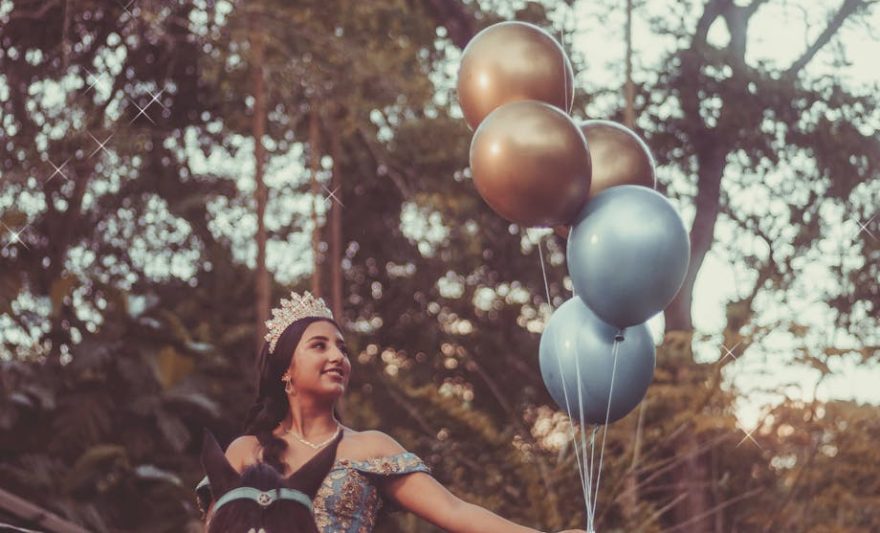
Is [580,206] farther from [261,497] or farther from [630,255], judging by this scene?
[261,497]

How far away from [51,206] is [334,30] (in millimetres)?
2997

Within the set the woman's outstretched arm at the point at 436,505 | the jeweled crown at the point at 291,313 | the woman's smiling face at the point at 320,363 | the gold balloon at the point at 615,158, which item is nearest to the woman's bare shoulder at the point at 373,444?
the woman's outstretched arm at the point at 436,505

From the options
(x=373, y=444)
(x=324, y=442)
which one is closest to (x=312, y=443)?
(x=324, y=442)

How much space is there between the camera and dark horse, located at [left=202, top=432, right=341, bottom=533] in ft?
8.54

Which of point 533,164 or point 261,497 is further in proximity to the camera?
point 533,164

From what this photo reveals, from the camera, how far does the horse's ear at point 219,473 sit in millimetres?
2750

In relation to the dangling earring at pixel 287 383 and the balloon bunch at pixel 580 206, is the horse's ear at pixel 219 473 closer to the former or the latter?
the dangling earring at pixel 287 383

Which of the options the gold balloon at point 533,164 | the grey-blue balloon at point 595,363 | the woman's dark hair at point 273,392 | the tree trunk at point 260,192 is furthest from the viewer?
the tree trunk at point 260,192

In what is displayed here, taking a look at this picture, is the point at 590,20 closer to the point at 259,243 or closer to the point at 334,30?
the point at 334,30

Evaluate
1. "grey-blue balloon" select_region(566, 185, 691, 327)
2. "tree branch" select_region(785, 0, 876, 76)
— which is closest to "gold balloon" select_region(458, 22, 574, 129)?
"grey-blue balloon" select_region(566, 185, 691, 327)

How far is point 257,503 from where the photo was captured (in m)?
2.63

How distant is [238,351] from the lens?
42.8ft

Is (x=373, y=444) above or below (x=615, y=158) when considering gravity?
below

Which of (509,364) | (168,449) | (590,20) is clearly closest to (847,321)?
(590,20)
